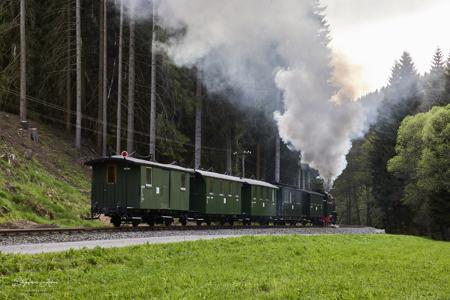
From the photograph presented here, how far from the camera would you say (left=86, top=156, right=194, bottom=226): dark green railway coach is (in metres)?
25.2

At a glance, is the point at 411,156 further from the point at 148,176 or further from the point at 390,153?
the point at 148,176

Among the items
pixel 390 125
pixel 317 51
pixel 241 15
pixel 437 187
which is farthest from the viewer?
pixel 390 125

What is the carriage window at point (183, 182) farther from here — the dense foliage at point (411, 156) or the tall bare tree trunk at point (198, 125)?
the dense foliage at point (411, 156)

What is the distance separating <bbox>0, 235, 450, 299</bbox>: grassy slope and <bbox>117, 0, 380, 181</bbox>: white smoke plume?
26.2 m

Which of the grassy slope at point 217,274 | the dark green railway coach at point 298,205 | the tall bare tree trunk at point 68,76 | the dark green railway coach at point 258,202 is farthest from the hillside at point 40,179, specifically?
the dark green railway coach at point 298,205

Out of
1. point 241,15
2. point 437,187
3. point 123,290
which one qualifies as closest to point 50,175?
point 241,15

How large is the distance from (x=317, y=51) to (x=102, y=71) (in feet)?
48.5

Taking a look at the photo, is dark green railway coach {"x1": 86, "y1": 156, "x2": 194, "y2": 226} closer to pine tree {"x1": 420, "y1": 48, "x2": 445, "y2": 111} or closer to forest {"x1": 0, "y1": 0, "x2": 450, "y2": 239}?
forest {"x1": 0, "y1": 0, "x2": 450, "y2": 239}

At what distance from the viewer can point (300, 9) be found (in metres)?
43.1

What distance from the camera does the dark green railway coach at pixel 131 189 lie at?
2523 cm

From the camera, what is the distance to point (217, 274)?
11125 millimetres

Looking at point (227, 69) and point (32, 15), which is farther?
point (227, 69)

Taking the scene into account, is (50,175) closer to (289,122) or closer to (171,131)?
(171,131)

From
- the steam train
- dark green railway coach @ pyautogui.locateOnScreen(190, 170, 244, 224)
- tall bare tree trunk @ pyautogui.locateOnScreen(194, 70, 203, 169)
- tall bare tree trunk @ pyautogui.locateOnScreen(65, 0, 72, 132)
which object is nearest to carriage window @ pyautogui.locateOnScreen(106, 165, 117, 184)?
the steam train
